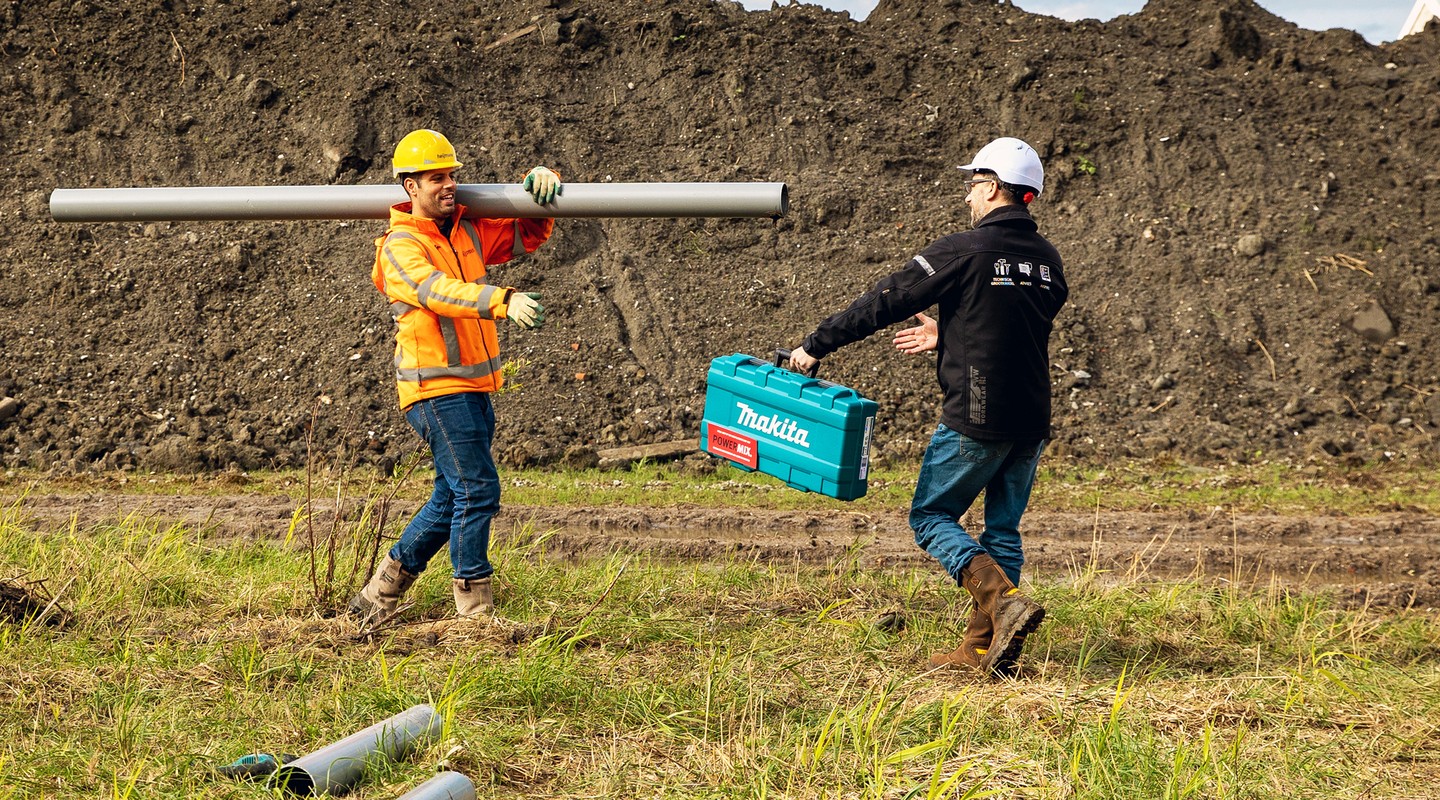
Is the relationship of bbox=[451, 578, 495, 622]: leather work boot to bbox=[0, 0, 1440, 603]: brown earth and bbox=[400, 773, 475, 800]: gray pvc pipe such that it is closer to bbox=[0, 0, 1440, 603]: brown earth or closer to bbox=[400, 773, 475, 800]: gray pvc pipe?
bbox=[400, 773, 475, 800]: gray pvc pipe

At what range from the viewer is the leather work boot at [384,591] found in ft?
Result: 17.0

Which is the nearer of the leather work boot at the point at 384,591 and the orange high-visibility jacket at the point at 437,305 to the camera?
the orange high-visibility jacket at the point at 437,305

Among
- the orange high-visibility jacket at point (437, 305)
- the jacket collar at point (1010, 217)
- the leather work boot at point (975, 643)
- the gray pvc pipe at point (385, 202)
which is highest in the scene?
the jacket collar at point (1010, 217)

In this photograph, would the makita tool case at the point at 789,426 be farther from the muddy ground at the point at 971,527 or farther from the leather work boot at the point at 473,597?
the muddy ground at the point at 971,527

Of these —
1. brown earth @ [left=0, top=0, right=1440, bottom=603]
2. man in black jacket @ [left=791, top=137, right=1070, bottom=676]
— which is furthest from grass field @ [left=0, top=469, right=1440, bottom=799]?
brown earth @ [left=0, top=0, right=1440, bottom=603]

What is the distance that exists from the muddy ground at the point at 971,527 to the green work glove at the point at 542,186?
2.61 meters

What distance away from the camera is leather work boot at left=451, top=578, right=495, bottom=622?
5090 millimetres

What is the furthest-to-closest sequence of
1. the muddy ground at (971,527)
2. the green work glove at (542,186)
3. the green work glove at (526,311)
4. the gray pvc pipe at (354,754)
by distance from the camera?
the muddy ground at (971,527) < the green work glove at (542,186) < the green work glove at (526,311) < the gray pvc pipe at (354,754)

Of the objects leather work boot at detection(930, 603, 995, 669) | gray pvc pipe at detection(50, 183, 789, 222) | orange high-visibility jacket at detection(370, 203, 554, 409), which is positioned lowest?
A: leather work boot at detection(930, 603, 995, 669)

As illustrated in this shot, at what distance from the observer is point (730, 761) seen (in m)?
3.60

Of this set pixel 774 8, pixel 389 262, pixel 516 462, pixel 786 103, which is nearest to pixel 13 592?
pixel 389 262

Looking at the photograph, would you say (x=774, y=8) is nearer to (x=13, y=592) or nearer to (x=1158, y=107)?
(x=1158, y=107)

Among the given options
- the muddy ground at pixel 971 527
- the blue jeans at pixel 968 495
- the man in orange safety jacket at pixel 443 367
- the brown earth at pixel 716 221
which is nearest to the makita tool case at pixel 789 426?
the blue jeans at pixel 968 495

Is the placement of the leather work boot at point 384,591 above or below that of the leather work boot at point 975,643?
below
